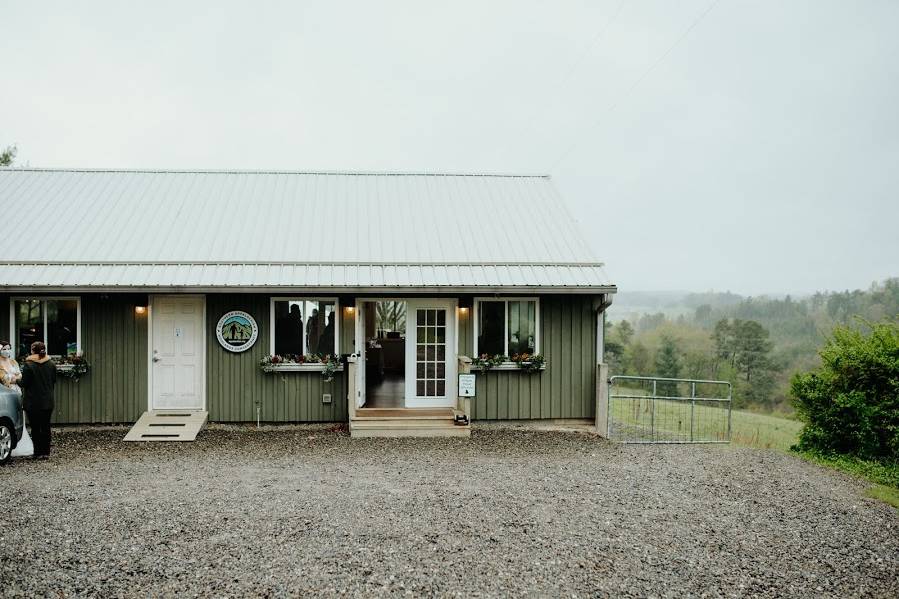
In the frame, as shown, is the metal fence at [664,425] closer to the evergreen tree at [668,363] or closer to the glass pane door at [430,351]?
the glass pane door at [430,351]

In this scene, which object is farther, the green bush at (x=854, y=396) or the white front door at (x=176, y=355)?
the white front door at (x=176, y=355)

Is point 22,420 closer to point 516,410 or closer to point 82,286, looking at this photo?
point 82,286

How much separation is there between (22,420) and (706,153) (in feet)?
190

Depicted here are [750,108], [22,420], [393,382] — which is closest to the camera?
[22,420]

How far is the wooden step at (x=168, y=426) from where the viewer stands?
9.30 m

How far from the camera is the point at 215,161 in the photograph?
5566 centimetres

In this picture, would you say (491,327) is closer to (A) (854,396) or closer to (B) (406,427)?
(B) (406,427)

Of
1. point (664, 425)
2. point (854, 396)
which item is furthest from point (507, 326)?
point (854, 396)

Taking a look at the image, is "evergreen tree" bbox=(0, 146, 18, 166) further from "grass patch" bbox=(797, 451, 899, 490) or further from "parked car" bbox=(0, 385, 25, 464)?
"grass patch" bbox=(797, 451, 899, 490)

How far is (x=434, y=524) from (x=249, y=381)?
566 centimetres

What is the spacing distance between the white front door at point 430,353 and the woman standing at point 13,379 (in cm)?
530

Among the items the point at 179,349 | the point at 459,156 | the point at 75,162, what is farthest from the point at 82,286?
the point at 75,162

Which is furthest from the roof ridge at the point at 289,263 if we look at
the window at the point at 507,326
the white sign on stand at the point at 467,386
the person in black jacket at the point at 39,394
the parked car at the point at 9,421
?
the parked car at the point at 9,421

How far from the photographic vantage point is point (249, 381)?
402 inches
